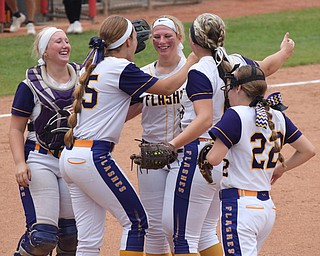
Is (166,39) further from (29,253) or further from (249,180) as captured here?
(29,253)

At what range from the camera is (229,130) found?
514 cm

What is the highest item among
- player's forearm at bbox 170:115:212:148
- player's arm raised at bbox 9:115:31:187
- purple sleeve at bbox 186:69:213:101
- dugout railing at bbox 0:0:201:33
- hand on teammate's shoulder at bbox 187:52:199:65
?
hand on teammate's shoulder at bbox 187:52:199:65

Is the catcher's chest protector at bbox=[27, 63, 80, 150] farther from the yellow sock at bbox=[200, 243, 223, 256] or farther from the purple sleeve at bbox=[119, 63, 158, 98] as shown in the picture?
the yellow sock at bbox=[200, 243, 223, 256]

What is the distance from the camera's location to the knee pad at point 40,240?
5.95 meters

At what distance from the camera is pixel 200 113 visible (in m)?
5.49

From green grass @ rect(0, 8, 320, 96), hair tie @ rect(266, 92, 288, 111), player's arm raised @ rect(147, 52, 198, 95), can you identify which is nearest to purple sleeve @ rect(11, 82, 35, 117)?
player's arm raised @ rect(147, 52, 198, 95)

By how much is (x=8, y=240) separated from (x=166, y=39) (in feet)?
7.44

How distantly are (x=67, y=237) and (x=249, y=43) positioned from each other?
9.57m

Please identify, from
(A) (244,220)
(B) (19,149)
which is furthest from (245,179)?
(B) (19,149)

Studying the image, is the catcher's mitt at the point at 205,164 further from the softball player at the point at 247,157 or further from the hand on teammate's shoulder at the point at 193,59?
the hand on teammate's shoulder at the point at 193,59

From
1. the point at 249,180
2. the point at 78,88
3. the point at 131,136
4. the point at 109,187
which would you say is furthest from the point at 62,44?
the point at 131,136

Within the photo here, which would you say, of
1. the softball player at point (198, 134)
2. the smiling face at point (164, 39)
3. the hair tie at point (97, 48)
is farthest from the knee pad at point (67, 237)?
the smiling face at point (164, 39)

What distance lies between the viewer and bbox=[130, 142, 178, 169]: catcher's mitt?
550 centimetres

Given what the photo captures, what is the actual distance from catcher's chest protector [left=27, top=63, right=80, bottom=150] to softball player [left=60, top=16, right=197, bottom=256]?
1.12ft
